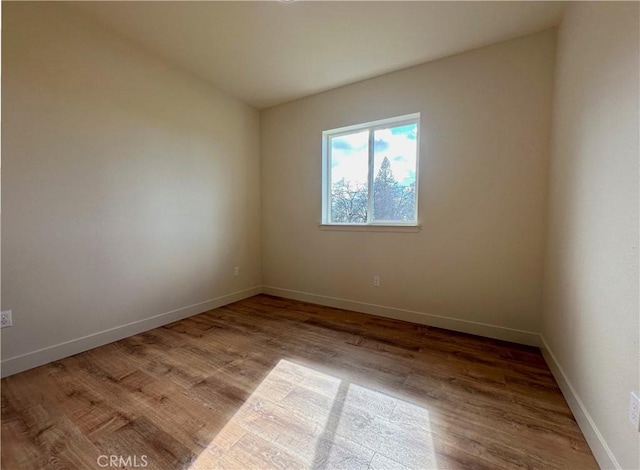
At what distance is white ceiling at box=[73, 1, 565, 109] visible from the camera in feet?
6.39

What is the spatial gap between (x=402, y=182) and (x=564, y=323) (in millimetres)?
1774

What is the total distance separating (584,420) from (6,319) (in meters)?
3.52

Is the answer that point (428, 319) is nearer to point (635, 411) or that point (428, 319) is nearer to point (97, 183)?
point (635, 411)

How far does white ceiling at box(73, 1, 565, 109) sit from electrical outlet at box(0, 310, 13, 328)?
2282mm

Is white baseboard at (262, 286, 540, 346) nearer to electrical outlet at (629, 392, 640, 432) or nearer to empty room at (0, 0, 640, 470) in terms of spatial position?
empty room at (0, 0, 640, 470)

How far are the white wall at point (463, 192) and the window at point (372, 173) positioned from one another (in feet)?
0.44

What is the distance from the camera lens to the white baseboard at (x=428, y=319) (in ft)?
7.66

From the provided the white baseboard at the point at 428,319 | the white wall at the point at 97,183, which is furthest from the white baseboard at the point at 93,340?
the white baseboard at the point at 428,319

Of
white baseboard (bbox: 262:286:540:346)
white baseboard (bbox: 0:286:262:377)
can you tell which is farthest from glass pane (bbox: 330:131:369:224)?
white baseboard (bbox: 0:286:262:377)

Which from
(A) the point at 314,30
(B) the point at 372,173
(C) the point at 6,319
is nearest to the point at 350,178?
(B) the point at 372,173

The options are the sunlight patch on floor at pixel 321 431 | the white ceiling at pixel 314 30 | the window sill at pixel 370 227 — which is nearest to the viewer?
the sunlight patch on floor at pixel 321 431

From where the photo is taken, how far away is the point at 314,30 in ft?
7.15

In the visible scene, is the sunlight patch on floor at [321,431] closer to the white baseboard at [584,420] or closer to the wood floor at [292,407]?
the wood floor at [292,407]

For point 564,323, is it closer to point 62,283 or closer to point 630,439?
point 630,439
